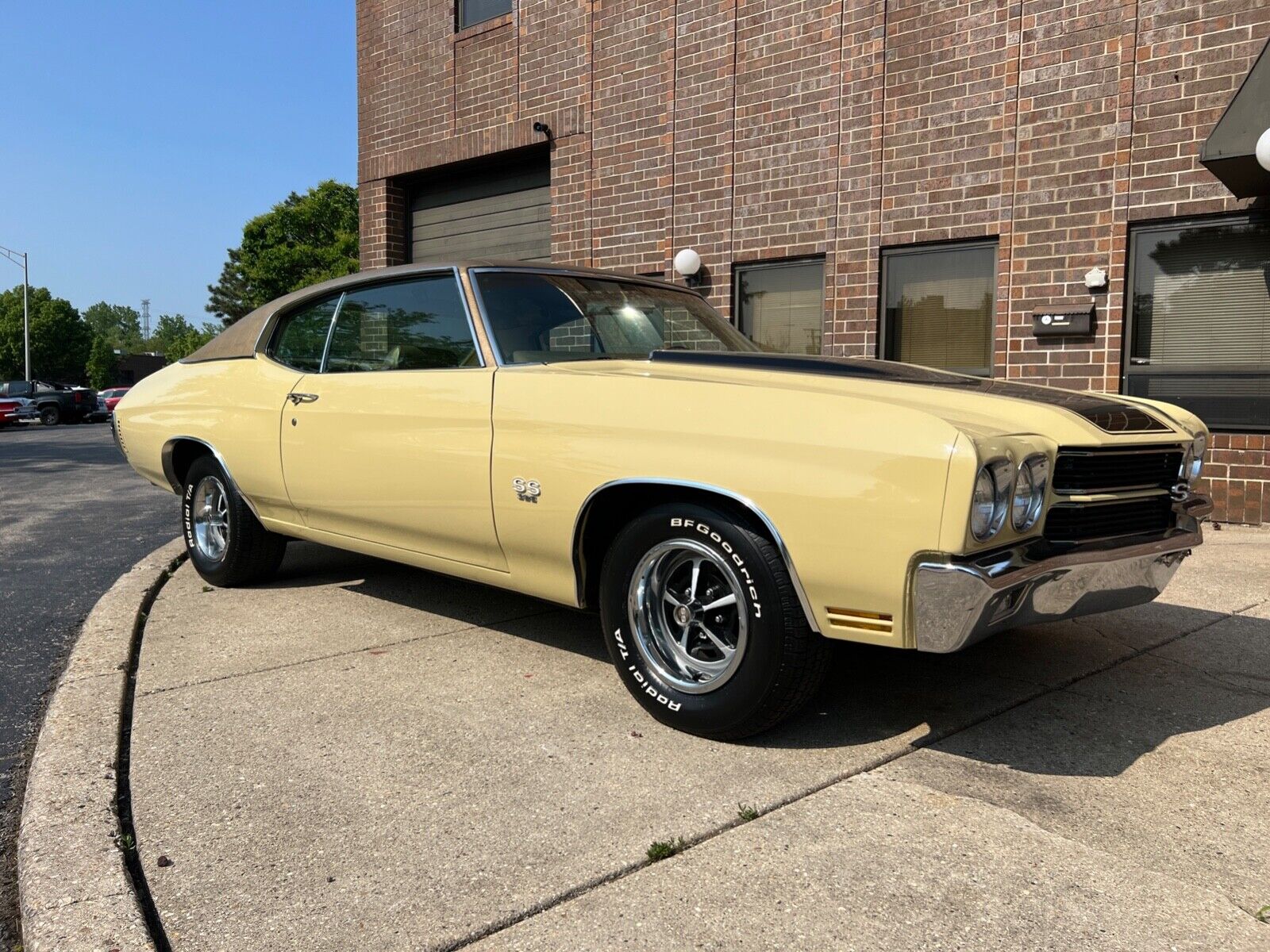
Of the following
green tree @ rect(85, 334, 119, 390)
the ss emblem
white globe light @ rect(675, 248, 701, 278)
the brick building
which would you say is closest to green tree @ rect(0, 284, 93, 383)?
green tree @ rect(85, 334, 119, 390)

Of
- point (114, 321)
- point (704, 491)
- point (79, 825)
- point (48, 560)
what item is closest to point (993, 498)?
point (704, 491)

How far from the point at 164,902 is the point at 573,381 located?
73.5 inches

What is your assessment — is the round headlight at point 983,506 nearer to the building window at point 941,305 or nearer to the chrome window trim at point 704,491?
the chrome window trim at point 704,491

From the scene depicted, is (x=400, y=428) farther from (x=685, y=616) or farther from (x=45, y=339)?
(x=45, y=339)

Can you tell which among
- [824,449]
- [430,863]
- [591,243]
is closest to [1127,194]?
[591,243]

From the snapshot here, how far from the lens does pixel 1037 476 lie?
2.65 m

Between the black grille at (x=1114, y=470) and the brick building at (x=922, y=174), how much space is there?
14.0ft

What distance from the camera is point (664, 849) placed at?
7.55 ft

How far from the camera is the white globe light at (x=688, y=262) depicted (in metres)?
9.84

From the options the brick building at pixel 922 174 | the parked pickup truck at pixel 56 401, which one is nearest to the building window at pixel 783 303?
the brick building at pixel 922 174

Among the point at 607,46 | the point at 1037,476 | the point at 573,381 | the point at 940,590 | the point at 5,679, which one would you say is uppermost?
the point at 607,46

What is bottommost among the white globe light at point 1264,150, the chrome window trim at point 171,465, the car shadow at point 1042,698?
the car shadow at point 1042,698

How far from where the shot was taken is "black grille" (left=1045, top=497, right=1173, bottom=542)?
2.83m

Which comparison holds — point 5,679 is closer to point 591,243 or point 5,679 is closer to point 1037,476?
point 1037,476
